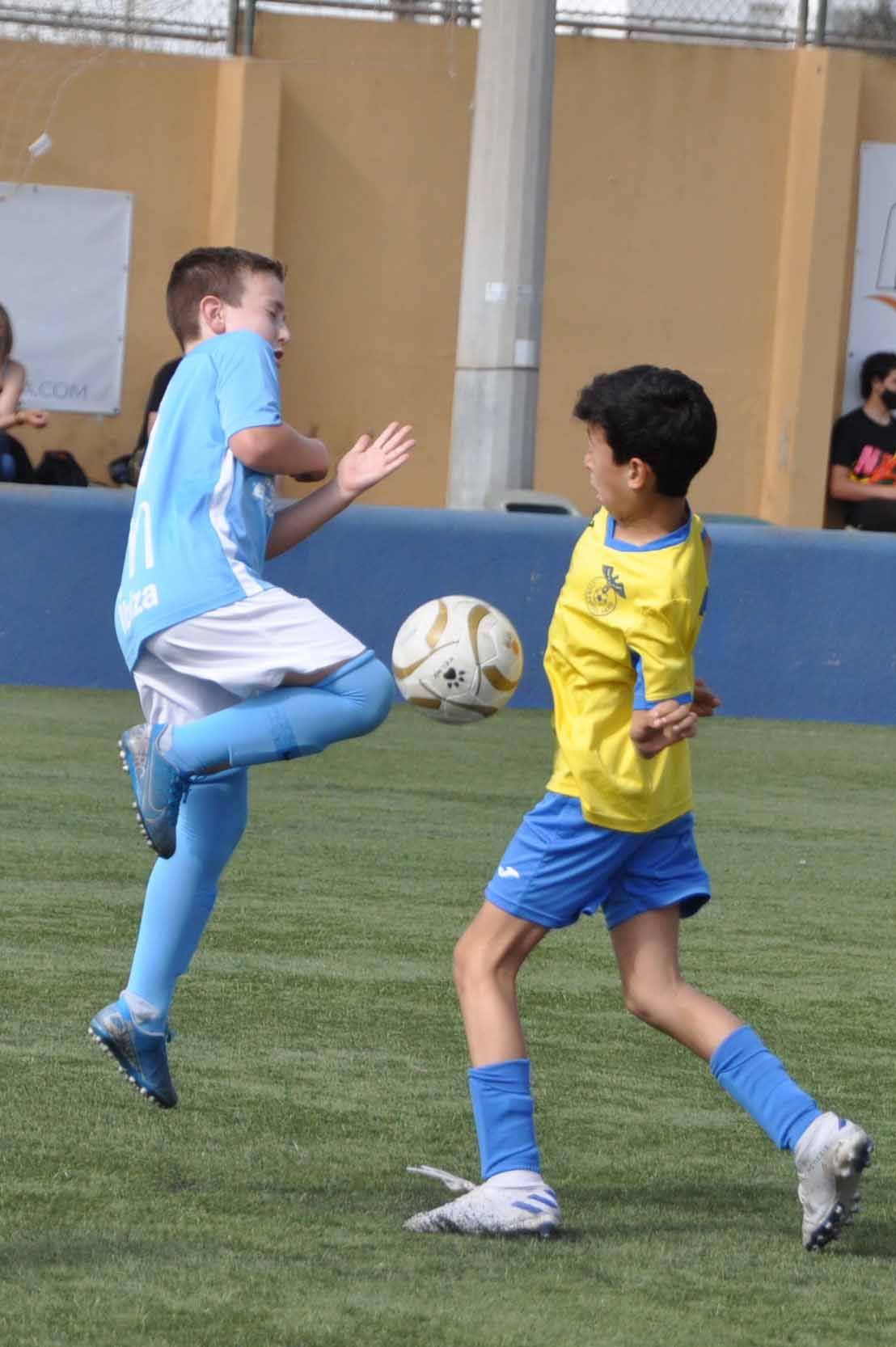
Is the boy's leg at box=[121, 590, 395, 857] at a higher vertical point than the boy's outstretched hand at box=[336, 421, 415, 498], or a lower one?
lower

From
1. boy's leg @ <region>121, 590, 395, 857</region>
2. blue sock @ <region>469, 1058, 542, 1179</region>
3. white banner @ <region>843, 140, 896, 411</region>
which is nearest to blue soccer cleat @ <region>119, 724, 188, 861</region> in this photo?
boy's leg @ <region>121, 590, 395, 857</region>

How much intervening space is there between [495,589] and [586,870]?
754 centimetres

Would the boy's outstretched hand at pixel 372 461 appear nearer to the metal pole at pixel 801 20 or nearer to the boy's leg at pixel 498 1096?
the boy's leg at pixel 498 1096

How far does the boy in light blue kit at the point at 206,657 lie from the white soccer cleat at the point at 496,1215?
721 mm

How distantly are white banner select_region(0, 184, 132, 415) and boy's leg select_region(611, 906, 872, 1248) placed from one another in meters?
11.2

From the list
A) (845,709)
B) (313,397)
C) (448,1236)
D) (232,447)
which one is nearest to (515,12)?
(313,397)

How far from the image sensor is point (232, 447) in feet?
13.7

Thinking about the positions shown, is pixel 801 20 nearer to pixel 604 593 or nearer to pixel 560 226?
pixel 560 226

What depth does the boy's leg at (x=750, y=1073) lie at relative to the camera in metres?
3.59

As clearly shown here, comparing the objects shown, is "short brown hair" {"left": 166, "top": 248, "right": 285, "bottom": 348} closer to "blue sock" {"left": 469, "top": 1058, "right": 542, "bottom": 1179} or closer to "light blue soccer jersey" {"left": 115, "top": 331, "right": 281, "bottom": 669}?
"light blue soccer jersey" {"left": 115, "top": 331, "right": 281, "bottom": 669}

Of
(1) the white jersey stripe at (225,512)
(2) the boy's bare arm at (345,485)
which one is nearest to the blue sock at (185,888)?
(1) the white jersey stripe at (225,512)

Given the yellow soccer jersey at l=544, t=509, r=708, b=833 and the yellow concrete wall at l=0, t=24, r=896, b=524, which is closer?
the yellow soccer jersey at l=544, t=509, r=708, b=833

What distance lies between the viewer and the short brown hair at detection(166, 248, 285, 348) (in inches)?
175

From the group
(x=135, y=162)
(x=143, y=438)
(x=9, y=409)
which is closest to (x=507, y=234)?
(x=143, y=438)
